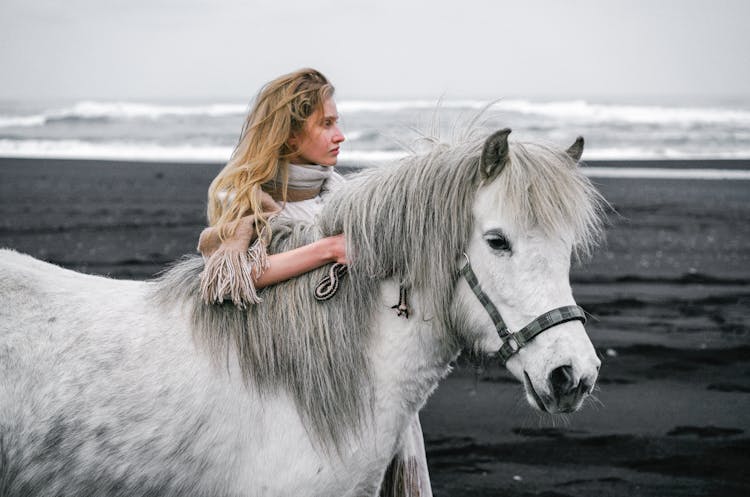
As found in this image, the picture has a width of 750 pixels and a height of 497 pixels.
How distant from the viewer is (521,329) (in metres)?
2.25

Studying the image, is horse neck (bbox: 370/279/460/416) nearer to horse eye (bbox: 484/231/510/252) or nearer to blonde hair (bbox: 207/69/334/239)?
horse eye (bbox: 484/231/510/252)

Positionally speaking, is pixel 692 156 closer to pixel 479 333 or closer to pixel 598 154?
pixel 598 154

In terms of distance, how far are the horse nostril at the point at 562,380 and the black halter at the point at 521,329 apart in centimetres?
13

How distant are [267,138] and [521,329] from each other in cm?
123

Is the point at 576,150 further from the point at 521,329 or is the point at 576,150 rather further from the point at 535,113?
the point at 535,113

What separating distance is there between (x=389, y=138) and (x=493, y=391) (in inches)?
164

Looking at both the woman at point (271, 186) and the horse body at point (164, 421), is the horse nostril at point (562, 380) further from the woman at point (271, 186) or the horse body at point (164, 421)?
the woman at point (271, 186)

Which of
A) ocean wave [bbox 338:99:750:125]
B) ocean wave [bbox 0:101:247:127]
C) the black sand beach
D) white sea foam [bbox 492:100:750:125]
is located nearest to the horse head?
the black sand beach

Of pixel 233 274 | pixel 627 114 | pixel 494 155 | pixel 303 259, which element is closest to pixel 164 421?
pixel 233 274

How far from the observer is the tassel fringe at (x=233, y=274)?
245 cm

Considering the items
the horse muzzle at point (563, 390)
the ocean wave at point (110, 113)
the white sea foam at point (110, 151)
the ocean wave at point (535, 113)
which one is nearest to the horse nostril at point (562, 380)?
the horse muzzle at point (563, 390)

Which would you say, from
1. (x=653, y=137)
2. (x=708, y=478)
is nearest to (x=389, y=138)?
(x=708, y=478)

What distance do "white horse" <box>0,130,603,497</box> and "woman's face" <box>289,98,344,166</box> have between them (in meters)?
0.45

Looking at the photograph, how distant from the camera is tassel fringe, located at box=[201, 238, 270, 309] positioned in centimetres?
245
